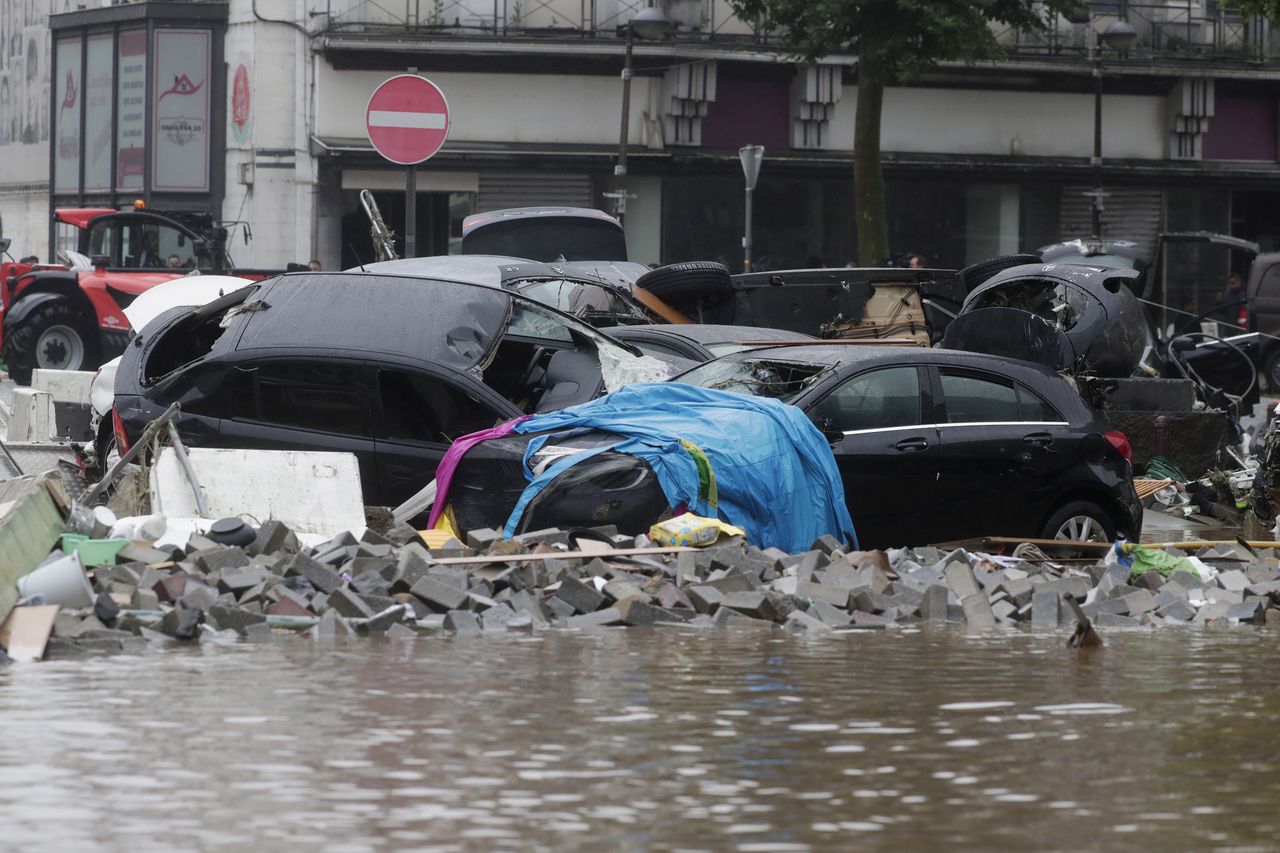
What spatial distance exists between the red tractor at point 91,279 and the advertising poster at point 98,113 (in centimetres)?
1466

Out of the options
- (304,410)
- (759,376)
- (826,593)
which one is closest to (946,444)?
(759,376)

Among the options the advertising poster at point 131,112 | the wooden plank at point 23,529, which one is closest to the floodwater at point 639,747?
the wooden plank at point 23,529

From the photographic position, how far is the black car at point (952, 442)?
11359 millimetres

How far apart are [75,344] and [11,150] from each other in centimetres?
2207

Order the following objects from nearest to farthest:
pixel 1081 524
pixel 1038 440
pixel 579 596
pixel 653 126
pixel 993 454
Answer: pixel 579 596 → pixel 993 454 → pixel 1038 440 → pixel 1081 524 → pixel 653 126

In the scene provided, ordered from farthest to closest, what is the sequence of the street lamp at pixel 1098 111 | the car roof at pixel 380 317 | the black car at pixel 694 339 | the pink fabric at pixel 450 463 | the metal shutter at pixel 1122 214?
the metal shutter at pixel 1122 214 → the street lamp at pixel 1098 111 → the black car at pixel 694 339 → the car roof at pixel 380 317 → the pink fabric at pixel 450 463

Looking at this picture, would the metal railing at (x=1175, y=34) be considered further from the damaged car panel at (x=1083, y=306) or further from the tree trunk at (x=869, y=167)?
the damaged car panel at (x=1083, y=306)

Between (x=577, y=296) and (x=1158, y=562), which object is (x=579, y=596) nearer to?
(x=1158, y=562)

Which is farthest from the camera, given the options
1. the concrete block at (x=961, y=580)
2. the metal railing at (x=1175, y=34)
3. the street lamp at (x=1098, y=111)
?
the metal railing at (x=1175, y=34)

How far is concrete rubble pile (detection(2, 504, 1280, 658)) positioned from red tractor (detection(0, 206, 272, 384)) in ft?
47.5

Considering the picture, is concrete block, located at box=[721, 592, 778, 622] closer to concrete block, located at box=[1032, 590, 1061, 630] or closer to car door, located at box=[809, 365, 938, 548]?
concrete block, located at box=[1032, 590, 1061, 630]

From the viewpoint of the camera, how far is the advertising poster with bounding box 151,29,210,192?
120 ft

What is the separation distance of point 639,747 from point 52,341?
19366mm

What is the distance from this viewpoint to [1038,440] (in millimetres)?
11734
